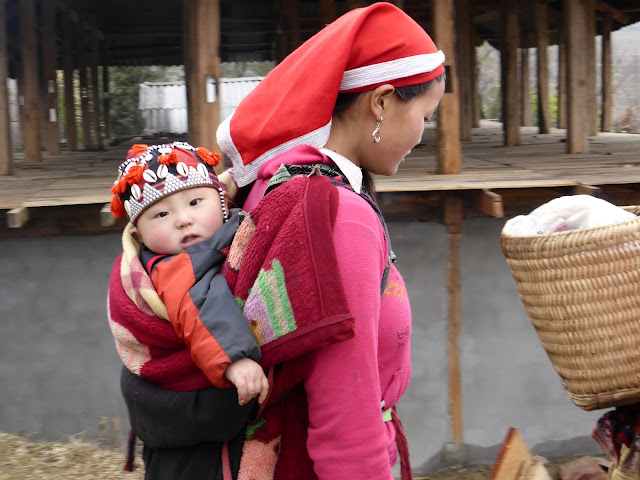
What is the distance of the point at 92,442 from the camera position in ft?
17.3

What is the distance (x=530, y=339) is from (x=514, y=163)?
1.61 meters

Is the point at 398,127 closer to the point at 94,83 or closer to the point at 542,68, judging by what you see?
the point at 542,68

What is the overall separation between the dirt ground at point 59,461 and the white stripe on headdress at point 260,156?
12.8 feet

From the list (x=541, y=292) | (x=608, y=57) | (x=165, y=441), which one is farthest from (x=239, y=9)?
(x=165, y=441)

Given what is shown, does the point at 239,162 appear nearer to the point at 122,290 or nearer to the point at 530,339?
the point at 122,290

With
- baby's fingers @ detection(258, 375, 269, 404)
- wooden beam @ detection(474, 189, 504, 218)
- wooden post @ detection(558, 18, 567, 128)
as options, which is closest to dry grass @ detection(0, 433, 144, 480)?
wooden beam @ detection(474, 189, 504, 218)

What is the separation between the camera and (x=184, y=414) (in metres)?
1.35

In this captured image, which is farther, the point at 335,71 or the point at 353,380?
the point at 335,71

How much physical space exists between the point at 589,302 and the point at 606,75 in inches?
469

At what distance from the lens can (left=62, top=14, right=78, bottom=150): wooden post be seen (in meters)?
11.8

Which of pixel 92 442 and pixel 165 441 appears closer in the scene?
pixel 165 441

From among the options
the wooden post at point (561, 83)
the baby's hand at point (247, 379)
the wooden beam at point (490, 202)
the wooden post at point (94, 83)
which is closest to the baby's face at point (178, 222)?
the baby's hand at point (247, 379)

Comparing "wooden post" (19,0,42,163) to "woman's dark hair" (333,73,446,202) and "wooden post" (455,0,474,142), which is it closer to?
"wooden post" (455,0,474,142)

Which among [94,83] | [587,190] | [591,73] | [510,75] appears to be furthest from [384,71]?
[94,83]
